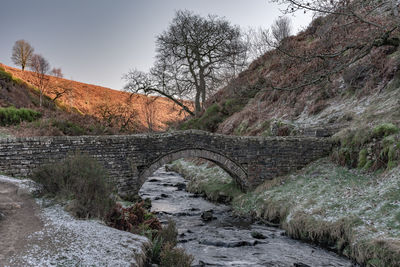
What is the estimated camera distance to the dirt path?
549cm

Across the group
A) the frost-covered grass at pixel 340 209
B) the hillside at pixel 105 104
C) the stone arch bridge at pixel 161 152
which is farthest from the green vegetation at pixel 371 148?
the hillside at pixel 105 104

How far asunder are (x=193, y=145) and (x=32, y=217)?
25.8 feet

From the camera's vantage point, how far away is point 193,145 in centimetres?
1389

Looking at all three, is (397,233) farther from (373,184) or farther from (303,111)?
(303,111)

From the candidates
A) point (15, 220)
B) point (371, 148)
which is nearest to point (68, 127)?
point (15, 220)

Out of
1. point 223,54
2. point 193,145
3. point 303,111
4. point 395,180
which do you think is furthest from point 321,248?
point 223,54

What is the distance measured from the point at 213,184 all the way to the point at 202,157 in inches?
134

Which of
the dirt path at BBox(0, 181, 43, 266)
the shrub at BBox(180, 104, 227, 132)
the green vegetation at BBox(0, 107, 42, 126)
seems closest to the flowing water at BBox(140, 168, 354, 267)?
the dirt path at BBox(0, 181, 43, 266)

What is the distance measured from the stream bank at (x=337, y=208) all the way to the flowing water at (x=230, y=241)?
0.47 m

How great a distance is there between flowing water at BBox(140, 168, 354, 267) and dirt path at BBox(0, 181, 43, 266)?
4.09 m

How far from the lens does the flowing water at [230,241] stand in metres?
8.17

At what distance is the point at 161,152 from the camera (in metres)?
13.5

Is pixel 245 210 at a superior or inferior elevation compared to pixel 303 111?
inferior

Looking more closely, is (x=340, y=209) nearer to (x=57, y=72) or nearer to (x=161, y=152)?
(x=161, y=152)
